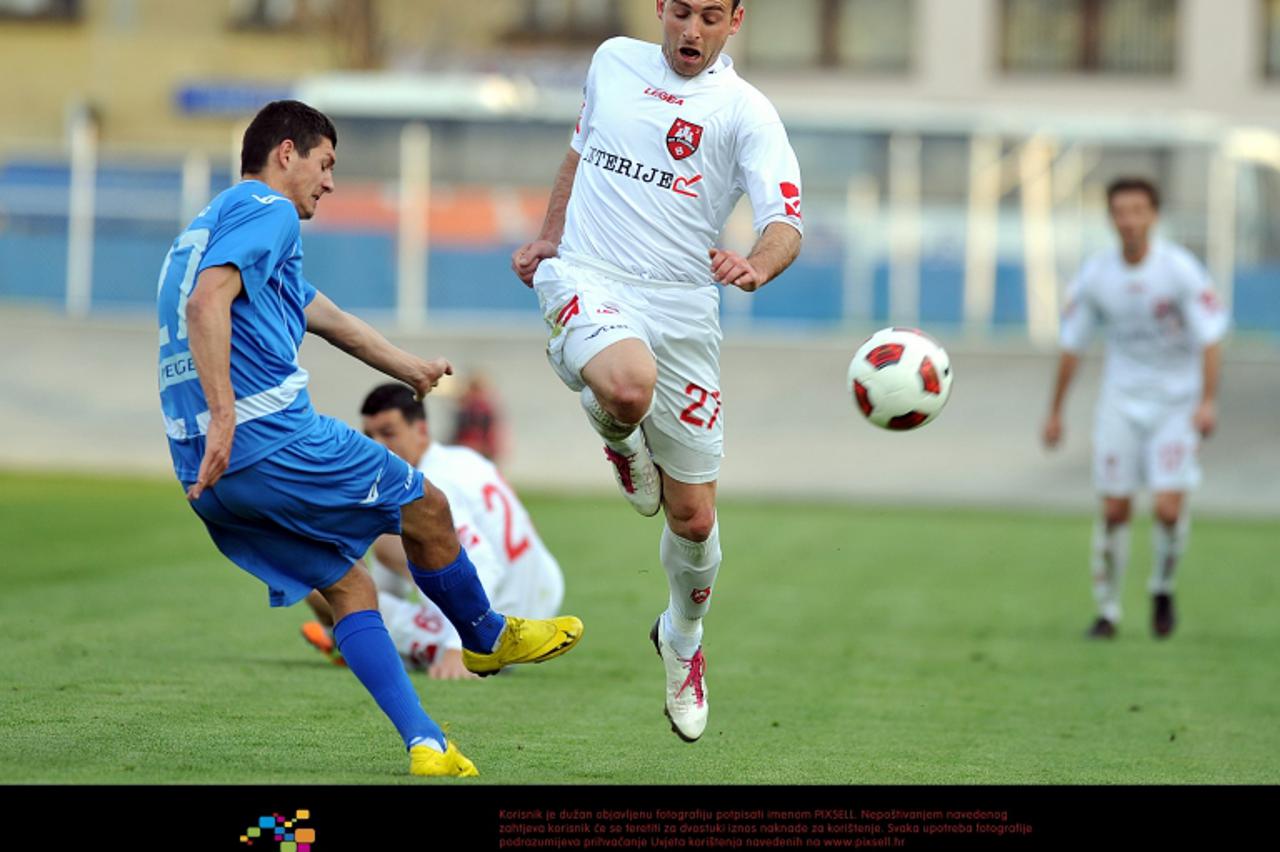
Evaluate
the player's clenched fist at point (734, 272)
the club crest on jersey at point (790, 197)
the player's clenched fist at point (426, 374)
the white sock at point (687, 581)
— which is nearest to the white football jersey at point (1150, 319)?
the white sock at point (687, 581)

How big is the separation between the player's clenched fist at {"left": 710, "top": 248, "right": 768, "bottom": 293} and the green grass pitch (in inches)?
65.4

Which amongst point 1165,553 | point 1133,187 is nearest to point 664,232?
point 1133,187

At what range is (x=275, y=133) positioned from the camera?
22.5ft

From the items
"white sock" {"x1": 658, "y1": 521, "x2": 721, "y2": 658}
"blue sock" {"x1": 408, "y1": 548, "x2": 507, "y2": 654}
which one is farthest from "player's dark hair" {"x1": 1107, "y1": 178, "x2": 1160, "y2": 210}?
"blue sock" {"x1": 408, "y1": 548, "x2": 507, "y2": 654}

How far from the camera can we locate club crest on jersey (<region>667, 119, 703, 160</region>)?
25.3 feet

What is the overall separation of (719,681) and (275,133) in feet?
14.9

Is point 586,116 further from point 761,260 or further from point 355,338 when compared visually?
point 355,338

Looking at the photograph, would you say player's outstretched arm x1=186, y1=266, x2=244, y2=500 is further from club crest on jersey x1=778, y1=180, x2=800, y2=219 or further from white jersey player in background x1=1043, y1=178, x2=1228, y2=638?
white jersey player in background x1=1043, y1=178, x2=1228, y2=638

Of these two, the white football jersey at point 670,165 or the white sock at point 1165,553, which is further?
the white sock at point 1165,553

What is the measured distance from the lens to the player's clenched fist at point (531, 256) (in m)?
7.86

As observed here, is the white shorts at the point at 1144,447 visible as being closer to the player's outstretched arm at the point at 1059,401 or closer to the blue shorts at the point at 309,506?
the player's outstretched arm at the point at 1059,401

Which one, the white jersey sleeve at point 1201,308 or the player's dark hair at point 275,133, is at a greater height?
the player's dark hair at point 275,133

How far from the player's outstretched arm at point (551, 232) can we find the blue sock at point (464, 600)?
1.19m
